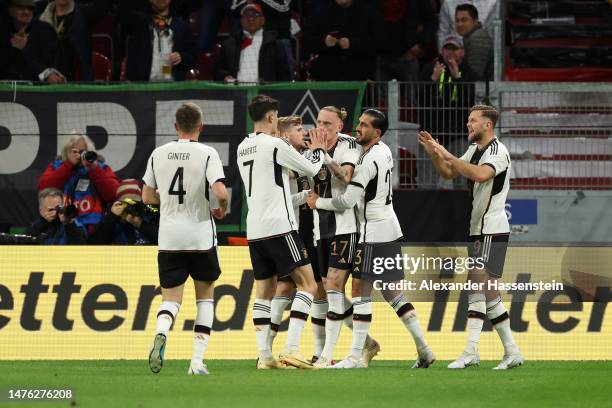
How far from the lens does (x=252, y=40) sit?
18.8 metres

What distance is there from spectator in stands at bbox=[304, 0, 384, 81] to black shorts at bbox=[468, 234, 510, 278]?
6.35 m

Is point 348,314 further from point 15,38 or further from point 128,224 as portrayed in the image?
point 15,38

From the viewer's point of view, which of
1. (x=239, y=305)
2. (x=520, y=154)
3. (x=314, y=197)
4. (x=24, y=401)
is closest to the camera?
(x=24, y=401)

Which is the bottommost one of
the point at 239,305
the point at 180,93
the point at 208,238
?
the point at 239,305

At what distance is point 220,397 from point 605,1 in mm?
12743

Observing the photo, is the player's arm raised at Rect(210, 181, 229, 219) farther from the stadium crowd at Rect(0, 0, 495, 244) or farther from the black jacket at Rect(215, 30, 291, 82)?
the black jacket at Rect(215, 30, 291, 82)

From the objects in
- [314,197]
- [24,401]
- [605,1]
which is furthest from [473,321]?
[605,1]

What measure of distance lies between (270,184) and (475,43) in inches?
284

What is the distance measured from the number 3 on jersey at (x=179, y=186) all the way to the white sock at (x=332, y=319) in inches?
75.7

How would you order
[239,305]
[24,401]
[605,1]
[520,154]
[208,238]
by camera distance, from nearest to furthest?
1. [24,401]
2. [208,238]
3. [239,305]
4. [520,154]
5. [605,1]

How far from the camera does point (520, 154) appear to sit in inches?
694

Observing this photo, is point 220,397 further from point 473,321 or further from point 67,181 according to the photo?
point 67,181

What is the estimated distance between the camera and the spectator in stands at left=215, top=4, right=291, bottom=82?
18.6 metres

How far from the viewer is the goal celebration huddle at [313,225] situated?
11922 millimetres
